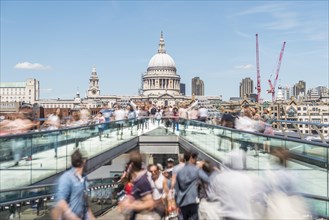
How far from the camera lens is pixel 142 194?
612cm

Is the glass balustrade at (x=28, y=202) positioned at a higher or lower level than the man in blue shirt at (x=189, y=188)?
lower

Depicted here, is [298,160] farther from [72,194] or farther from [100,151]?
Result: [100,151]

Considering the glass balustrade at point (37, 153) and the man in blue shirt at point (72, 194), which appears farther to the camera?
the glass balustrade at point (37, 153)

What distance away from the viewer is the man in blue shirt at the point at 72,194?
19.9 feet

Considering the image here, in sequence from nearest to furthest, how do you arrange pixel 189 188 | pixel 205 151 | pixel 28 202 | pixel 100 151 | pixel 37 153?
pixel 189 188, pixel 28 202, pixel 37 153, pixel 205 151, pixel 100 151

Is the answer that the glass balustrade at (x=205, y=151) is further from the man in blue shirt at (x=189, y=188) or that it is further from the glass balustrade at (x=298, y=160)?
the man in blue shirt at (x=189, y=188)

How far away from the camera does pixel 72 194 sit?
614cm

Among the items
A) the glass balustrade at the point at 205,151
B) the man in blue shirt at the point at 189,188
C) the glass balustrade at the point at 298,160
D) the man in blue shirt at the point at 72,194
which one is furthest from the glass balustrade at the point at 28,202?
the glass balustrade at the point at 298,160

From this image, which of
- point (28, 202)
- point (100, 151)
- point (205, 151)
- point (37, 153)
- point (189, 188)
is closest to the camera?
point (189, 188)

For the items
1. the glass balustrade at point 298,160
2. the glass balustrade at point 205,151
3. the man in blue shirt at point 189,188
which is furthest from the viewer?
the glass balustrade at point 205,151

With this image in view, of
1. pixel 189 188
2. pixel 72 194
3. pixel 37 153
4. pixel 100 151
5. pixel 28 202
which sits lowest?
pixel 28 202

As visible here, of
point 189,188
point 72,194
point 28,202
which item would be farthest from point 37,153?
point 72,194

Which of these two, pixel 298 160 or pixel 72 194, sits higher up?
pixel 298 160

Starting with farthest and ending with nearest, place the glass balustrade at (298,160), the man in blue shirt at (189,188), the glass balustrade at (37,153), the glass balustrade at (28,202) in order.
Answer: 1. the glass balustrade at (37,153)
2. the glass balustrade at (28,202)
3. the man in blue shirt at (189,188)
4. the glass balustrade at (298,160)
